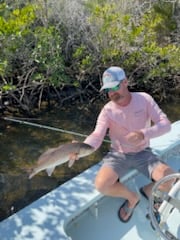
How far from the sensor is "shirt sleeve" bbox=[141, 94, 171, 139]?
11.3 ft

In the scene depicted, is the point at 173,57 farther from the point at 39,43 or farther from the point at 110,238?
the point at 110,238

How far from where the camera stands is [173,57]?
907 centimetres

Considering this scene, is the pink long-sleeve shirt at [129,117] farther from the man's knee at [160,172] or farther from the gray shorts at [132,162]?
the man's knee at [160,172]

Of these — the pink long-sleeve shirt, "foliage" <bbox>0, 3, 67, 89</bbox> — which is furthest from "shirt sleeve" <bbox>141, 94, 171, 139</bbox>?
"foliage" <bbox>0, 3, 67, 89</bbox>

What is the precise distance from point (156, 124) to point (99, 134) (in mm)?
473

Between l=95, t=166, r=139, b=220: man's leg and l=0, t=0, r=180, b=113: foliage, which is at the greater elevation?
l=0, t=0, r=180, b=113: foliage

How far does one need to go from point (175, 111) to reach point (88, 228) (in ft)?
20.6

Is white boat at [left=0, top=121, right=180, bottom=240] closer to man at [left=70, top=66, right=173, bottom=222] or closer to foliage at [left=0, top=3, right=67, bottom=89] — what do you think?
man at [left=70, top=66, right=173, bottom=222]

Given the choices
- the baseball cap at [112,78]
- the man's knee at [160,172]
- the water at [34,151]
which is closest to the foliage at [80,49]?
the water at [34,151]

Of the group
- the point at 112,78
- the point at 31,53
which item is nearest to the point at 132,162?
the point at 112,78

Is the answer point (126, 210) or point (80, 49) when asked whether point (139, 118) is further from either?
point (80, 49)

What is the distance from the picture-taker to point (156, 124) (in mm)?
3529

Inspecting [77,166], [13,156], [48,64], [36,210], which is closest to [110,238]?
[36,210]

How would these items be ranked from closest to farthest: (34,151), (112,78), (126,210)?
(112,78), (126,210), (34,151)
